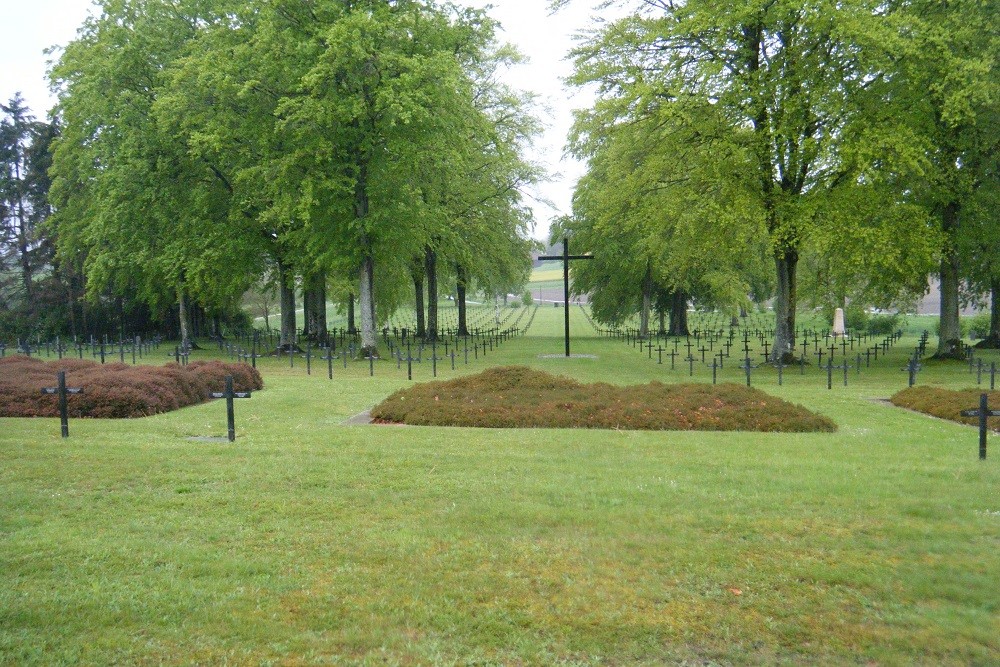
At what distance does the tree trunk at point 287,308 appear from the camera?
40.3 m

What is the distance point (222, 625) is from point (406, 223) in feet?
101

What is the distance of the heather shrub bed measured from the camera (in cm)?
1636

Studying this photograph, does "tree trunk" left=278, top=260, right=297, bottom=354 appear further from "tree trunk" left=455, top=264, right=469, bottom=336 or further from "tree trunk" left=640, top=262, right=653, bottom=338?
"tree trunk" left=640, top=262, right=653, bottom=338

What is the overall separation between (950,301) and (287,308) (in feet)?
103

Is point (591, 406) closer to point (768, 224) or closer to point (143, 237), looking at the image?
point (768, 224)

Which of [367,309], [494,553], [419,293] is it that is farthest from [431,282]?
[494,553]

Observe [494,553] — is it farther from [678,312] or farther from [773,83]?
[678,312]

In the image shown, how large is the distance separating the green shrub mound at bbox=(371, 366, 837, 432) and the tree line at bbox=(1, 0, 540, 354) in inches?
660

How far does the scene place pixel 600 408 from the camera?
54.2 ft

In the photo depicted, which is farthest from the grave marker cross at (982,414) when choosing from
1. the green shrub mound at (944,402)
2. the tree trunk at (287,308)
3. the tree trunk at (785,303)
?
the tree trunk at (287,308)

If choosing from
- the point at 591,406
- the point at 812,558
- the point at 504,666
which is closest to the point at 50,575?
the point at 504,666

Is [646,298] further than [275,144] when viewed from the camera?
Yes

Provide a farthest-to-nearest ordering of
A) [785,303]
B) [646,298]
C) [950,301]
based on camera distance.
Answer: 1. [646,298]
2. [950,301]
3. [785,303]

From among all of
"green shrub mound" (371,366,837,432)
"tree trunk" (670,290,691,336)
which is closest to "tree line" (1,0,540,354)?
"green shrub mound" (371,366,837,432)
